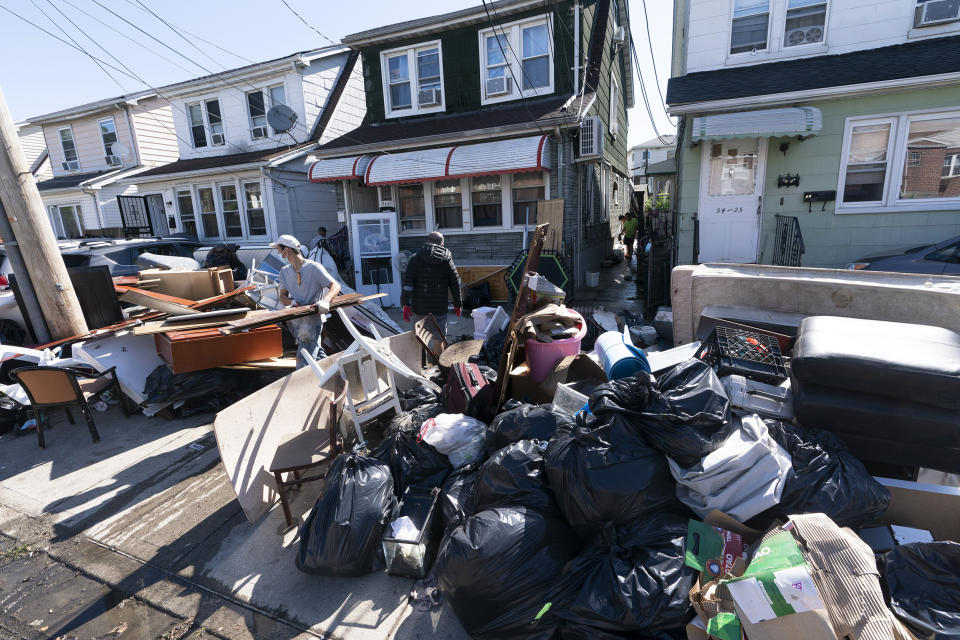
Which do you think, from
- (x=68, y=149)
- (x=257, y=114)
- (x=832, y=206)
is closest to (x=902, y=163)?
(x=832, y=206)

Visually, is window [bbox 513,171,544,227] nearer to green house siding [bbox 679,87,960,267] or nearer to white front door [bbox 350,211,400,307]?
white front door [bbox 350,211,400,307]

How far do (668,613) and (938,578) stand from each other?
963 millimetres

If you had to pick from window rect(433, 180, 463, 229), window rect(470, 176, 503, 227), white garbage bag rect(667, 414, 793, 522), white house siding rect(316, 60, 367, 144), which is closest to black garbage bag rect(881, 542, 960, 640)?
white garbage bag rect(667, 414, 793, 522)

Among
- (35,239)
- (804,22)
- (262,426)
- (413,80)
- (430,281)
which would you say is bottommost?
(262,426)

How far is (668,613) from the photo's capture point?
1.69m

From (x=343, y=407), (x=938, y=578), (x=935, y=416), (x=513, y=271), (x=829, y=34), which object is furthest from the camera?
(x=513, y=271)

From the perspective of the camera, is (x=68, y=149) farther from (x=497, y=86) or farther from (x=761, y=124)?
(x=761, y=124)

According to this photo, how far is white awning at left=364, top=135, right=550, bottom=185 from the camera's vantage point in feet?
25.8

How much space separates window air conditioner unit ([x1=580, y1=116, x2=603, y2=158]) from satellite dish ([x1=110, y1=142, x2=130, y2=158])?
620 inches

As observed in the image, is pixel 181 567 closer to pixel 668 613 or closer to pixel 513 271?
pixel 668 613

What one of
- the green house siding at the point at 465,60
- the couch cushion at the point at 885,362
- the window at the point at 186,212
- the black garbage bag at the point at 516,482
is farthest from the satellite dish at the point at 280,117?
the couch cushion at the point at 885,362

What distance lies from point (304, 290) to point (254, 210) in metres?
9.47

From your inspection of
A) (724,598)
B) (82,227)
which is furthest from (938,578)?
(82,227)

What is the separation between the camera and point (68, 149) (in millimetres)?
16625
